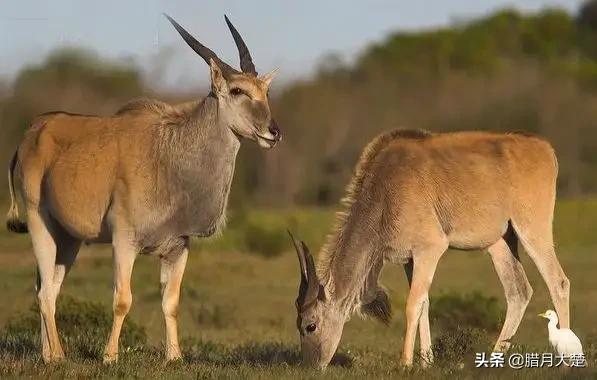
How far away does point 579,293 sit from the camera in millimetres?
20406

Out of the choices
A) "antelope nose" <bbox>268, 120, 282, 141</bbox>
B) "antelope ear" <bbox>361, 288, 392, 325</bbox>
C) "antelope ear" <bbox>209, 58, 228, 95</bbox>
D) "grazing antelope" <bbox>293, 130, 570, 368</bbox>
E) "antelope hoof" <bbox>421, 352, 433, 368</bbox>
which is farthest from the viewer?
"antelope ear" <bbox>361, 288, 392, 325</bbox>

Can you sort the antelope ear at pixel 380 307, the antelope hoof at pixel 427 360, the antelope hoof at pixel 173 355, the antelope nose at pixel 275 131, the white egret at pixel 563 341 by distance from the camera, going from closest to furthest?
the white egret at pixel 563 341 < the antelope nose at pixel 275 131 < the antelope hoof at pixel 427 360 < the antelope hoof at pixel 173 355 < the antelope ear at pixel 380 307

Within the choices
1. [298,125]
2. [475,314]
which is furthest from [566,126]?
[475,314]

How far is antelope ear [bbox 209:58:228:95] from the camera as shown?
10.2 m

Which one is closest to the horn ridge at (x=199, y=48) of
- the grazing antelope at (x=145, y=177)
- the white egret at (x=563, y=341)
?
the grazing antelope at (x=145, y=177)

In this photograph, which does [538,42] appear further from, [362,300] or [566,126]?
[362,300]

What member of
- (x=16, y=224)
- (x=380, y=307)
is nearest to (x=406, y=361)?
(x=380, y=307)

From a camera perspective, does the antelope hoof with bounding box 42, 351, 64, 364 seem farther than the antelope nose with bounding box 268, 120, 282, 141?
Yes

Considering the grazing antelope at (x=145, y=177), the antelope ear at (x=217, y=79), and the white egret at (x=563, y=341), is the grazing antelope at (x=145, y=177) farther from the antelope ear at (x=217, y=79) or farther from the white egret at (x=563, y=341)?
the white egret at (x=563, y=341)

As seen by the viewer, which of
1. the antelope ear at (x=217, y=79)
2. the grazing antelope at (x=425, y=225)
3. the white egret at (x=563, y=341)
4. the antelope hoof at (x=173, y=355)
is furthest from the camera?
the grazing antelope at (x=425, y=225)

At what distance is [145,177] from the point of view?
33.8 feet

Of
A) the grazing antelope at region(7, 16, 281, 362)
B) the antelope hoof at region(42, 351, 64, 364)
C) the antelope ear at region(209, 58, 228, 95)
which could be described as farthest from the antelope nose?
the antelope hoof at region(42, 351, 64, 364)

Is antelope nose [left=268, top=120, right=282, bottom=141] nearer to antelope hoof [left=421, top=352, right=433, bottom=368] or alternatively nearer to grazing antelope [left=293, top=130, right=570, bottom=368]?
grazing antelope [left=293, top=130, right=570, bottom=368]

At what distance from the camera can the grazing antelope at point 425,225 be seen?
10578 mm
